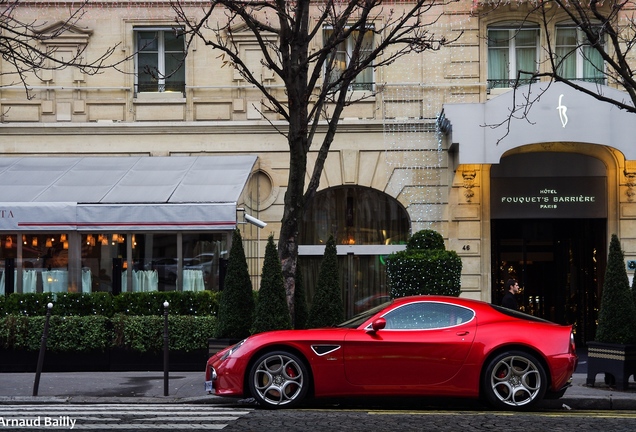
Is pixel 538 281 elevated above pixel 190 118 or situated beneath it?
situated beneath

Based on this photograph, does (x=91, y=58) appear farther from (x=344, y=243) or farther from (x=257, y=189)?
(x=344, y=243)

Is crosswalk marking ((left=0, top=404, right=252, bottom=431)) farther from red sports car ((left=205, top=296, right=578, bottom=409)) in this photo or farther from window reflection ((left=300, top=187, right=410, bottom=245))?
window reflection ((left=300, top=187, right=410, bottom=245))

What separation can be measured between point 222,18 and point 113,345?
7.98 m

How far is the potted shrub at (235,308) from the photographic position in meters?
14.7

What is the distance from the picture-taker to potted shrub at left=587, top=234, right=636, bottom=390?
1318cm

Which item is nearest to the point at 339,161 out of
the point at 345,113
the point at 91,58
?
the point at 345,113

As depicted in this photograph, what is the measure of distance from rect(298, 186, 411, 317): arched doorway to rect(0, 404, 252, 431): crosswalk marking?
9.09 m

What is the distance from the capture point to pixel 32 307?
17.6 meters

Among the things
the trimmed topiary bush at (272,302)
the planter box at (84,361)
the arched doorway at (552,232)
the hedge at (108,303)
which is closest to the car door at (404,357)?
the trimmed topiary bush at (272,302)

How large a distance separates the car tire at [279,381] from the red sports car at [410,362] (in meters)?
0.01

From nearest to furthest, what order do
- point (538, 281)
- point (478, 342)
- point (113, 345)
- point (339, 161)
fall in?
point (478, 342)
point (113, 345)
point (339, 161)
point (538, 281)

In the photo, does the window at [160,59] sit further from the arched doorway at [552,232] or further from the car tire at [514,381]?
the car tire at [514,381]

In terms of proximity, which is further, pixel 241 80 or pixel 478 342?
pixel 241 80

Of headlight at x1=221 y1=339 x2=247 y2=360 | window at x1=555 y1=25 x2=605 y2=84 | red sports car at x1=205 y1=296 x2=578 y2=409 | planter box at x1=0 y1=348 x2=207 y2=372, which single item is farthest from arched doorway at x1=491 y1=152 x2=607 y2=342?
headlight at x1=221 y1=339 x2=247 y2=360
